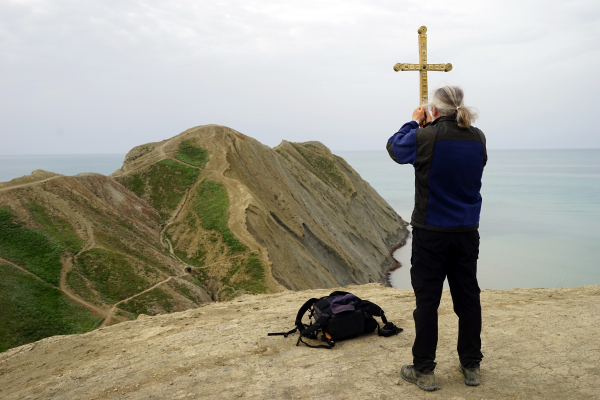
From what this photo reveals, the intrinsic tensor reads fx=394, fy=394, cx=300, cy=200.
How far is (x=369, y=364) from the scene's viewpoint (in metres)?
4.94

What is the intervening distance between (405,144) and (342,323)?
2829 mm

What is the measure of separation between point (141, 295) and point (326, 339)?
1354cm

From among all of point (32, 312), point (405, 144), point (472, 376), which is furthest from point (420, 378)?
point (32, 312)

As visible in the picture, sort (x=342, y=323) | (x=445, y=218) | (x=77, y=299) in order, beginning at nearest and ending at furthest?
(x=445, y=218)
(x=342, y=323)
(x=77, y=299)

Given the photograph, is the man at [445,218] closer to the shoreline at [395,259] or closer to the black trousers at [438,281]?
the black trousers at [438,281]

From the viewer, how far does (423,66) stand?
20.0 ft

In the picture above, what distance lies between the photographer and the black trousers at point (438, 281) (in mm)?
4141

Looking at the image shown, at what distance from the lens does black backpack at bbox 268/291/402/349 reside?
18.6 ft

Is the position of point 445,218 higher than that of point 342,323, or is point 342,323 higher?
point 445,218

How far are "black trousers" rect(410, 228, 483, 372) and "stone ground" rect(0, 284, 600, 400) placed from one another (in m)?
0.53

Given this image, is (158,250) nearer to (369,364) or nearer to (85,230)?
(85,230)

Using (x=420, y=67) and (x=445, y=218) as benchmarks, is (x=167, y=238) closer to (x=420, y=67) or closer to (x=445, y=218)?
(x=420, y=67)

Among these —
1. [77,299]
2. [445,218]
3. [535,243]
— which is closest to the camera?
[445,218]

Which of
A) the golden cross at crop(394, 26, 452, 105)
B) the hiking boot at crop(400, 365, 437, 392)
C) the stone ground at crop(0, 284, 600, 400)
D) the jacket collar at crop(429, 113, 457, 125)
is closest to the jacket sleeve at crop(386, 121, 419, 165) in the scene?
the jacket collar at crop(429, 113, 457, 125)
